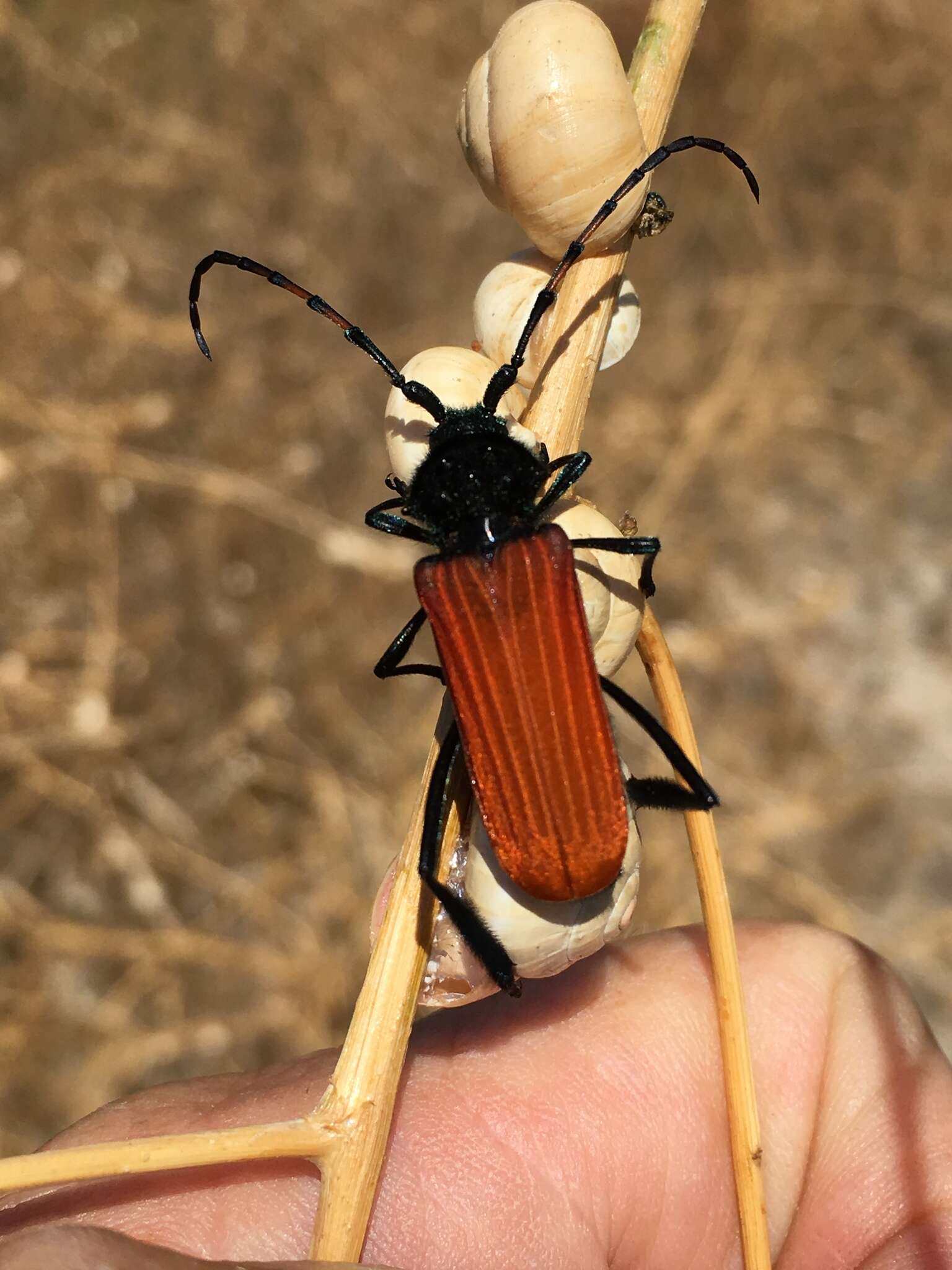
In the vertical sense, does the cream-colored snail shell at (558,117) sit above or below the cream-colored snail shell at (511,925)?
above

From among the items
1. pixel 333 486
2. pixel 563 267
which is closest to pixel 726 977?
pixel 563 267

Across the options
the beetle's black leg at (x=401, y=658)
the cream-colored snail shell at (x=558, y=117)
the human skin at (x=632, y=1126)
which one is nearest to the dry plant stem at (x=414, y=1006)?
the cream-colored snail shell at (x=558, y=117)

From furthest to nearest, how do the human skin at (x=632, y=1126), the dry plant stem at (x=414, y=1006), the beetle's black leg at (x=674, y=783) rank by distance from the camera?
1. the human skin at (x=632, y=1126)
2. the beetle's black leg at (x=674, y=783)
3. the dry plant stem at (x=414, y=1006)

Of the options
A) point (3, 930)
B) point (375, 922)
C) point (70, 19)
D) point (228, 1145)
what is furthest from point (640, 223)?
point (70, 19)

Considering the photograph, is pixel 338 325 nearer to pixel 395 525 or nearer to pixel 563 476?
pixel 395 525

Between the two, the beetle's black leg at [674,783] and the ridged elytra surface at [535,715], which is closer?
the ridged elytra surface at [535,715]

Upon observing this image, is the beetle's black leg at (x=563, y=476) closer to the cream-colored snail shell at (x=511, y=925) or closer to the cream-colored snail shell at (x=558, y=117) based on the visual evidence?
the cream-colored snail shell at (x=558, y=117)

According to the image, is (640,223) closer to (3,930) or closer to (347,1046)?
(347,1046)
